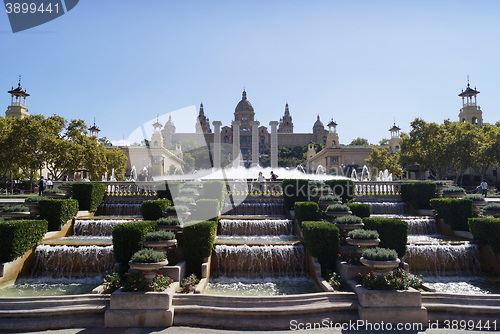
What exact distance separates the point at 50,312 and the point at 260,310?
17.5 ft

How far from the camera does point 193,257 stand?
10469mm

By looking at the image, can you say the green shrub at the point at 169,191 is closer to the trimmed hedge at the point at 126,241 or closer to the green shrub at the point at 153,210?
the green shrub at the point at 153,210

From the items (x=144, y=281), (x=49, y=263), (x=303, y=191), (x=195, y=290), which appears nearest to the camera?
(x=144, y=281)

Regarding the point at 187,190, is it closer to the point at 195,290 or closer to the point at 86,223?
the point at 86,223

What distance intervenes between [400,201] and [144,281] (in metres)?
18.2

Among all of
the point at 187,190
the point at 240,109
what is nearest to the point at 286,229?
the point at 187,190

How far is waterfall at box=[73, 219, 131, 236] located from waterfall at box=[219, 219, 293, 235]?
525cm

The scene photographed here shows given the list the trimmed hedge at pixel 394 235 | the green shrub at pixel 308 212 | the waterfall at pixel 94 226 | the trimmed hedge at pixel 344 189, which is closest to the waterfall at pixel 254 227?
the green shrub at pixel 308 212

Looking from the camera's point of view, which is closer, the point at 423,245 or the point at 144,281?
the point at 144,281

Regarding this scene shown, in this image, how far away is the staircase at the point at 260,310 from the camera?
24.2 feet

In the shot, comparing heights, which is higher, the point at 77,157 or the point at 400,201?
the point at 77,157

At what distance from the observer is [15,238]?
10.6 metres

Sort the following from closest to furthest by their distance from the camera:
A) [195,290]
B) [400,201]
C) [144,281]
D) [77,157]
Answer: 1. [144,281]
2. [195,290]
3. [400,201]
4. [77,157]

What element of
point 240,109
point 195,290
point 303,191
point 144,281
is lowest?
point 195,290
